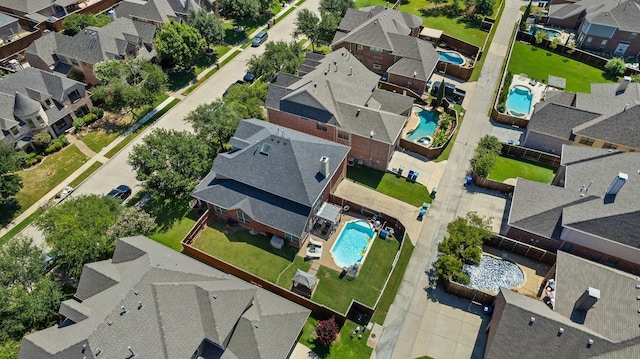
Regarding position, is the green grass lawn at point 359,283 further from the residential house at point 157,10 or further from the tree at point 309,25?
the residential house at point 157,10

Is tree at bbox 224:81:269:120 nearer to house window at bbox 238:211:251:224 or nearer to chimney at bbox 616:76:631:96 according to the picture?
house window at bbox 238:211:251:224

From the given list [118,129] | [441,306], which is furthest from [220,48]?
[441,306]

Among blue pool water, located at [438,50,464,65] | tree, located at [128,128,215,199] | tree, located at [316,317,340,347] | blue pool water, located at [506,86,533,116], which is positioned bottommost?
tree, located at [316,317,340,347]

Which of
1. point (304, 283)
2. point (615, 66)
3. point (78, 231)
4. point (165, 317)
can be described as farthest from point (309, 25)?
point (165, 317)

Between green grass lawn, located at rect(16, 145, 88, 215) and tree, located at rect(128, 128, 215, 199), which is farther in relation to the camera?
green grass lawn, located at rect(16, 145, 88, 215)

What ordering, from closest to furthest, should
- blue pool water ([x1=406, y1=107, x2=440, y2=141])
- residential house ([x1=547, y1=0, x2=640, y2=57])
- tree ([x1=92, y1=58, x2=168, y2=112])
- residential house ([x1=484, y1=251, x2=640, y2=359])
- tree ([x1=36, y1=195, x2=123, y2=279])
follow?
1. residential house ([x1=484, y1=251, x2=640, y2=359])
2. tree ([x1=36, y1=195, x2=123, y2=279])
3. blue pool water ([x1=406, y1=107, x2=440, y2=141])
4. tree ([x1=92, y1=58, x2=168, y2=112])
5. residential house ([x1=547, y1=0, x2=640, y2=57])

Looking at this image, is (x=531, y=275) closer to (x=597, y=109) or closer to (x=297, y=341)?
(x=297, y=341)

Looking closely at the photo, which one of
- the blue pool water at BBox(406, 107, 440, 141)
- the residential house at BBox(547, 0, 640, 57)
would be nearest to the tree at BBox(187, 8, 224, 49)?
the blue pool water at BBox(406, 107, 440, 141)
